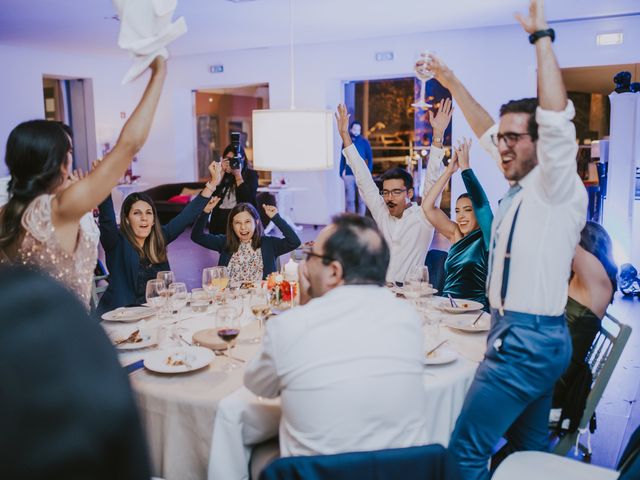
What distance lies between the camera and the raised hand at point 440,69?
2578mm

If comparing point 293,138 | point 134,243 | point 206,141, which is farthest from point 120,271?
point 206,141

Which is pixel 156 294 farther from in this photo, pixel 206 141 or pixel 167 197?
pixel 206 141

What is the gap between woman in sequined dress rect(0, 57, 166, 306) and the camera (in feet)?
6.05

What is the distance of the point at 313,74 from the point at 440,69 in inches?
348

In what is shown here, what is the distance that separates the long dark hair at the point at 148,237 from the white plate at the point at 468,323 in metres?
1.88

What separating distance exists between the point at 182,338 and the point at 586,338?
65.7 inches

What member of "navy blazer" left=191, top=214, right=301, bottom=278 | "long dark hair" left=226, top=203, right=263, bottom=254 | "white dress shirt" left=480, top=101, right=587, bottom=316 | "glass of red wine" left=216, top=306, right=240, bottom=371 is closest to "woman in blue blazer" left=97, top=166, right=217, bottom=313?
"long dark hair" left=226, top=203, right=263, bottom=254

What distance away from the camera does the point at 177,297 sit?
289 centimetres

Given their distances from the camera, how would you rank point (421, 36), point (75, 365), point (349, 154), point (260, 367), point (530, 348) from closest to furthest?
point (75, 365) → point (260, 367) → point (530, 348) → point (349, 154) → point (421, 36)

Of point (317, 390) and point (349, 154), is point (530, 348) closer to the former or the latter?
point (317, 390)

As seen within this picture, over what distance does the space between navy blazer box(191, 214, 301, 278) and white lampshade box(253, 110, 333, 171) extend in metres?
1.22

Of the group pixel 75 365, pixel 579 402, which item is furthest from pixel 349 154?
pixel 75 365

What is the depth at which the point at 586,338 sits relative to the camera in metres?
2.52

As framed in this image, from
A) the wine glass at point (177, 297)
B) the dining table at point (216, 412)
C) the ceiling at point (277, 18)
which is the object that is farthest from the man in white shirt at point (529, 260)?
the ceiling at point (277, 18)
